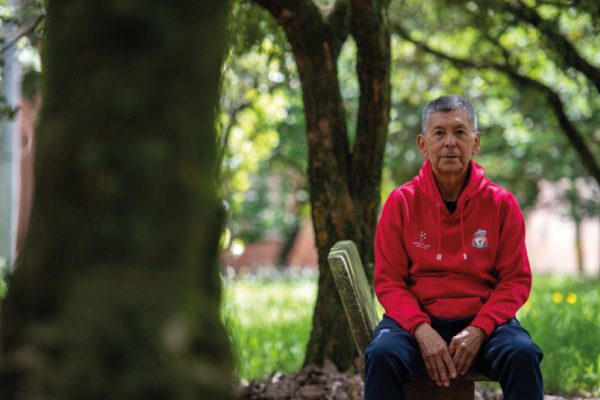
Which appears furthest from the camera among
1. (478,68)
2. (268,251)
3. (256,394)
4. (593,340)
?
(268,251)

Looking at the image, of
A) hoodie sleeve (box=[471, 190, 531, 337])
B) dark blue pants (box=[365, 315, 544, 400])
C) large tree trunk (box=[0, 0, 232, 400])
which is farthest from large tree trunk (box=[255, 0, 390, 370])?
large tree trunk (box=[0, 0, 232, 400])

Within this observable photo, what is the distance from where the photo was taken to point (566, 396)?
390 cm

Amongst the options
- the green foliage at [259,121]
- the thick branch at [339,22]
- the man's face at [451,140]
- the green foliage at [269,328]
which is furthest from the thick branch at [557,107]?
the man's face at [451,140]

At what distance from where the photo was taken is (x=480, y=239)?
274 cm

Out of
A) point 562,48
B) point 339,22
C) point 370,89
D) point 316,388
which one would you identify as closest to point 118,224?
point 316,388

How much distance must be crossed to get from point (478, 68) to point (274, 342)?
4071mm

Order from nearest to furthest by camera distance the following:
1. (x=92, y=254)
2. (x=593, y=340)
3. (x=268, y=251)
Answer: (x=92, y=254) → (x=593, y=340) → (x=268, y=251)

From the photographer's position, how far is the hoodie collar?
9.23 ft

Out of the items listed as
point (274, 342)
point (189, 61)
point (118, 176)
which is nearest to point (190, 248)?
point (118, 176)

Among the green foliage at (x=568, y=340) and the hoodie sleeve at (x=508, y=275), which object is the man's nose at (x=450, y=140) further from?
the green foliage at (x=568, y=340)

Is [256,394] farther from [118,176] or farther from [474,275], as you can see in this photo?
[118,176]

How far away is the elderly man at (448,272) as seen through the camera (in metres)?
2.41

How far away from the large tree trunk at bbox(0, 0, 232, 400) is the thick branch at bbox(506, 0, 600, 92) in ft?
15.8

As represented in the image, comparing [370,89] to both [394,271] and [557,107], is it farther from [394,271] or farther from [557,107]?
[557,107]
